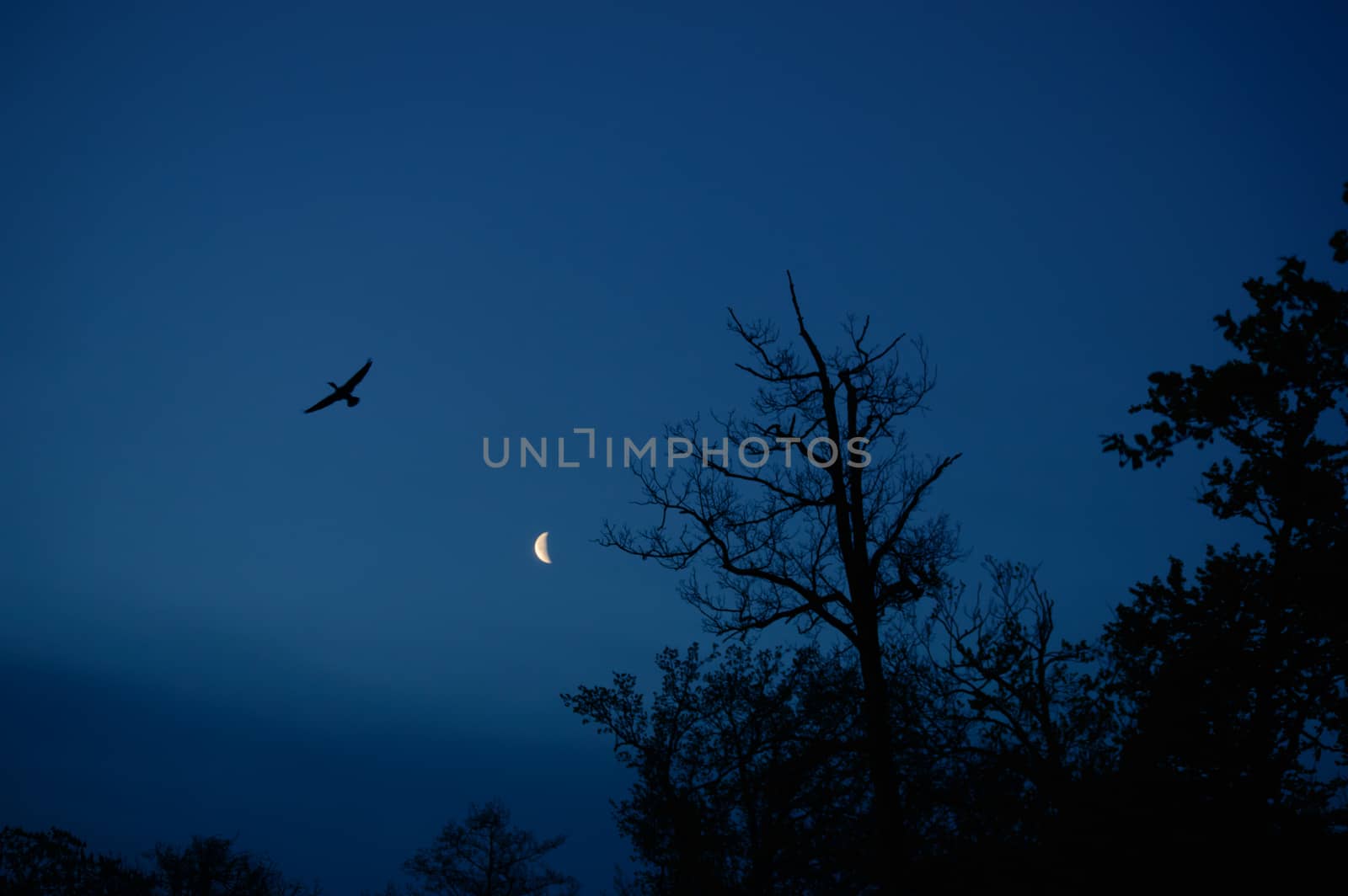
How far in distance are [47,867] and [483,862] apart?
24.6 metres

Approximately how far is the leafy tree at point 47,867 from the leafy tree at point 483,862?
21404 mm

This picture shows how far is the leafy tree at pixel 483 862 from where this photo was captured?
42719 millimetres

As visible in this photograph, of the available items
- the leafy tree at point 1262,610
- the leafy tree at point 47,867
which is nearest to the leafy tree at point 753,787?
the leafy tree at point 1262,610

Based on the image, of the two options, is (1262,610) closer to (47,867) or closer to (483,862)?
(47,867)

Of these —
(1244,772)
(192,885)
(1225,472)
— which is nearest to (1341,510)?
(1225,472)

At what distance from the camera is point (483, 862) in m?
43.2

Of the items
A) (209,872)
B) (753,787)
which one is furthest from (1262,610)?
(209,872)

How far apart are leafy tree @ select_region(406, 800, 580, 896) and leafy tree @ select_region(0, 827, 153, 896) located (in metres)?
21.4

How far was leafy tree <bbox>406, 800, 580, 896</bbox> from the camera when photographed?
42.7 meters

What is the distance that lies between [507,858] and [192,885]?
15668mm

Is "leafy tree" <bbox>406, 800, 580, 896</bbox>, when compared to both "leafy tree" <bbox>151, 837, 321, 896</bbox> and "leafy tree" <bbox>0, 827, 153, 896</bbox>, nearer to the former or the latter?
"leafy tree" <bbox>151, 837, 321, 896</bbox>

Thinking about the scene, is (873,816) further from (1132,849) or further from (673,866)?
(673,866)

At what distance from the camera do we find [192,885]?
33750 mm

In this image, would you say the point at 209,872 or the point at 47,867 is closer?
the point at 47,867
